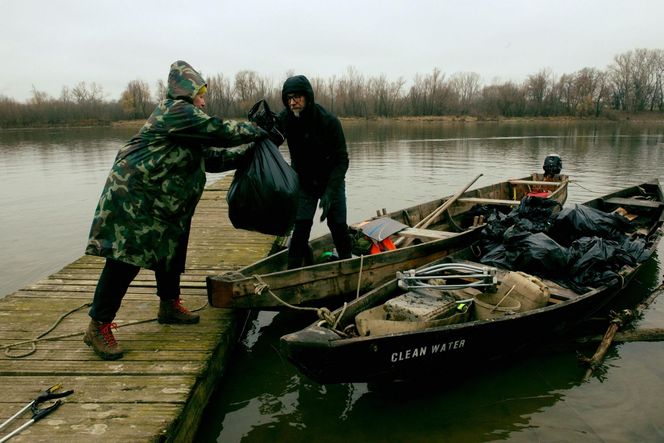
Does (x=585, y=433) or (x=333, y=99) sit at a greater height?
(x=333, y=99)

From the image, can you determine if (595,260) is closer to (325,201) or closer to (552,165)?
(325,201)

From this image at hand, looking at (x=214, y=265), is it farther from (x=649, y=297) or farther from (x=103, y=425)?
(x=649, y=297)

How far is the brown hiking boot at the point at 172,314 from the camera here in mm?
4312

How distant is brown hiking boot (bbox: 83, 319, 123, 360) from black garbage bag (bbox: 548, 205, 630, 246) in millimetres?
5294

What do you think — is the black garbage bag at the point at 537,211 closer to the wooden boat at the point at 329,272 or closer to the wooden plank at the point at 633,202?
the wooden boat at the point at 329,272

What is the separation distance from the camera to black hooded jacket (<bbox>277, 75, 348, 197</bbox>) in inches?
191

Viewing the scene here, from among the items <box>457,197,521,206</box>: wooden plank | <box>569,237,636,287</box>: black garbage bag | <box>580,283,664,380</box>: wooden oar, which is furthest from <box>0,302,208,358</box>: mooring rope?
<box>457,197,521,206</box>: wooden plank

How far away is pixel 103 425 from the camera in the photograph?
288 cm

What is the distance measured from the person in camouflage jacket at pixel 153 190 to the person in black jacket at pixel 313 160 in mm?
1123

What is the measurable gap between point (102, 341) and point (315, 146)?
8.67 ft

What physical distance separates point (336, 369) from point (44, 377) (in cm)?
208

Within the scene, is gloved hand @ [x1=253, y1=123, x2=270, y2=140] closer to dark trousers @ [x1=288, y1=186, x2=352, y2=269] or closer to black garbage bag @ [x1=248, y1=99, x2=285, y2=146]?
black garbage bag @ [x1=248, y1=99, x2=285, y2=146]

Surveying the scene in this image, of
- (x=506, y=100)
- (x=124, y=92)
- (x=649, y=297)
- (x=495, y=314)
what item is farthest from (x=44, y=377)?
(x=124, y=92)

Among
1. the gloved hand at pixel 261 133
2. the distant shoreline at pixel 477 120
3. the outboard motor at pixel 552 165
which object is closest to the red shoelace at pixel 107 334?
the gloved hand at pixel 261 133
